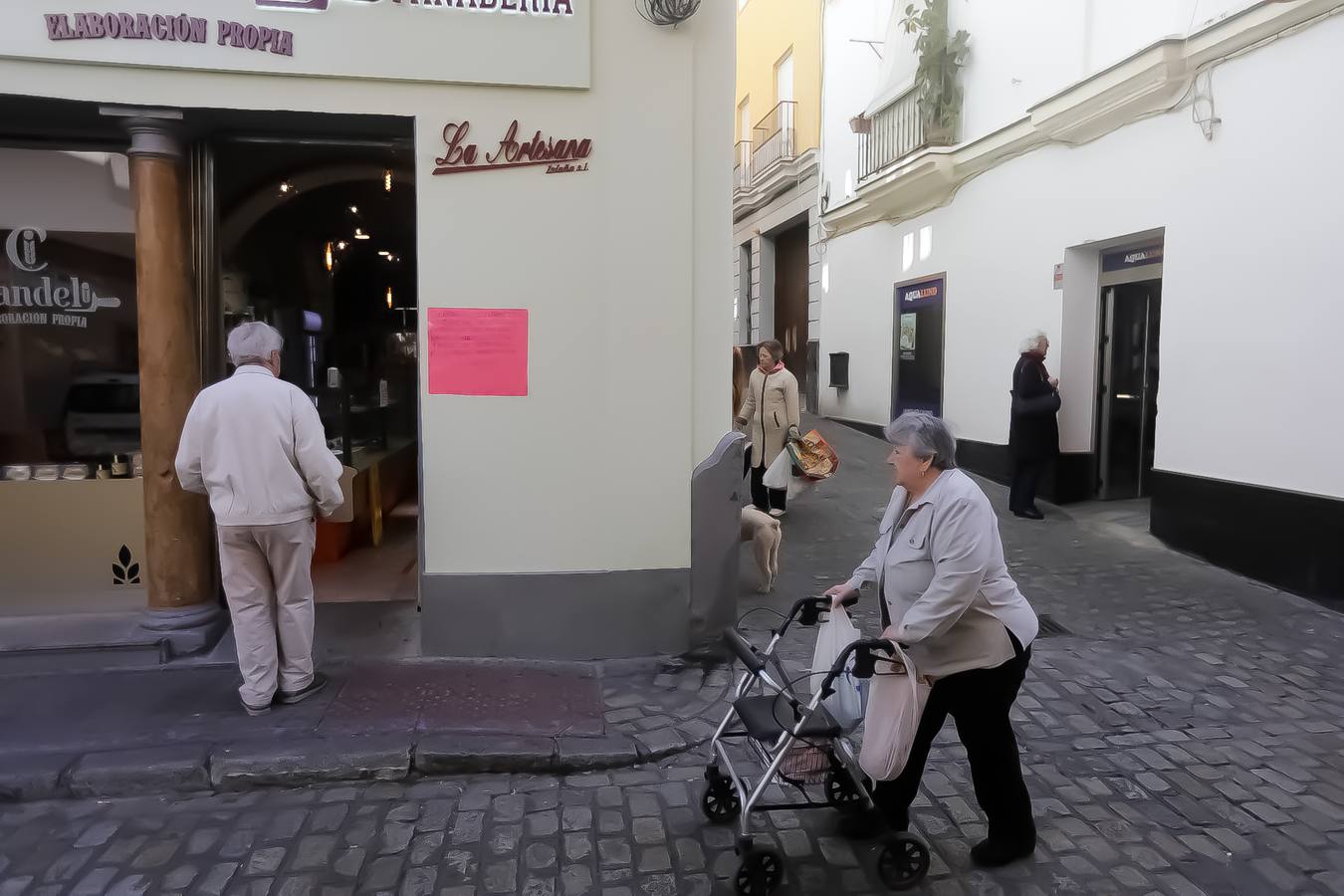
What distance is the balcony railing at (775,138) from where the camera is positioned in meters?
17.9

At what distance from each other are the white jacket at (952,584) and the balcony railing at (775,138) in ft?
51.4

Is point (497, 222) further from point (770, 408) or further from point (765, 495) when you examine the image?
point (765, 495)

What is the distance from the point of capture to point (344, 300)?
830 cm

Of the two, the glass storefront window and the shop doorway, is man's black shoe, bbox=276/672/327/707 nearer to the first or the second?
the shop doorway

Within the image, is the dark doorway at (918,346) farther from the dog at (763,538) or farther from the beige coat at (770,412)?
the dog at (763,538)

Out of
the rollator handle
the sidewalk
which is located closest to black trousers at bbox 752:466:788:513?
the sidewalk

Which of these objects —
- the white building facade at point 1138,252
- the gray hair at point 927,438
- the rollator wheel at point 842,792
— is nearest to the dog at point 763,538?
the rollator wheel at point 842,792

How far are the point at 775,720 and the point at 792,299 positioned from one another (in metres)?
16.5

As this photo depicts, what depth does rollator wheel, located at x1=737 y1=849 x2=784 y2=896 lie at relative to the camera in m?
3.02

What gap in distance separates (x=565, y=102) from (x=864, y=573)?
3239mm

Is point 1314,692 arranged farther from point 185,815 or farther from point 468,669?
point 185,815

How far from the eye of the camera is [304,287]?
7.65m

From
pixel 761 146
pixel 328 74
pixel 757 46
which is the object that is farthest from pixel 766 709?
pixel 757 46

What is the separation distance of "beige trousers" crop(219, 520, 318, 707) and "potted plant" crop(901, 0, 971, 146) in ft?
32.2
